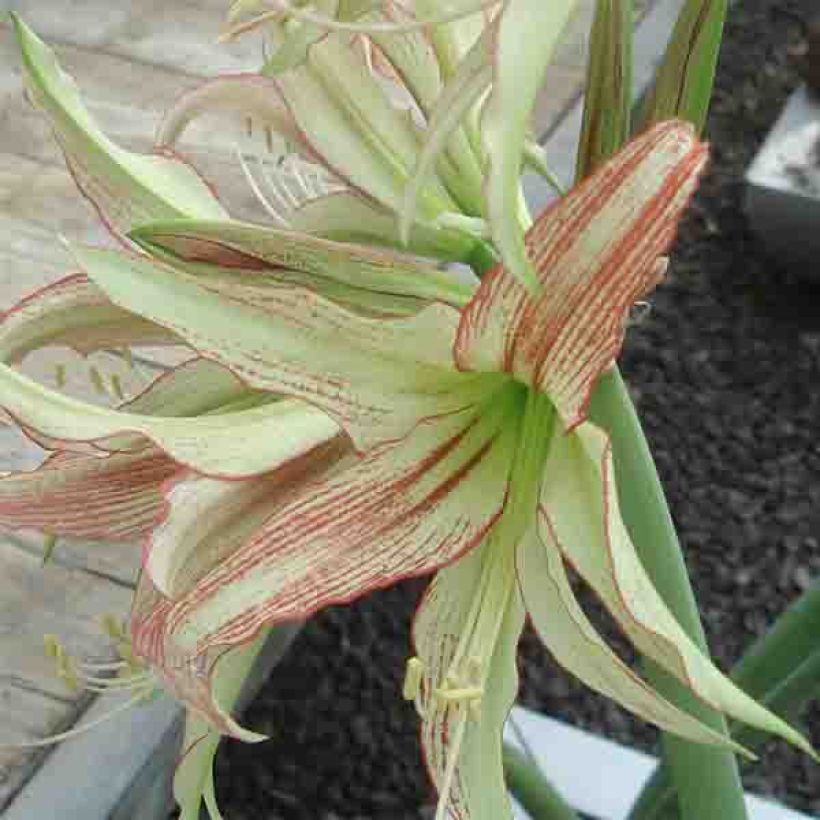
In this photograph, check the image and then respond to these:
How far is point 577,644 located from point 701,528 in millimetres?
1154

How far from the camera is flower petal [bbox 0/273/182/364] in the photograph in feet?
1.54

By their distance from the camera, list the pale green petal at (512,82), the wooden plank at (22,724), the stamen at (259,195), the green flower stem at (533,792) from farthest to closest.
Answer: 1. the wooden plank at (22,724)
2. the green flower stem at (533,792)
3. the stamen at (259,195)
4. the pale green petal at (512,82)

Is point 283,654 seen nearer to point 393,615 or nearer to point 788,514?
point 393,615

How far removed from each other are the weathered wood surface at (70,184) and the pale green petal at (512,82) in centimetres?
94

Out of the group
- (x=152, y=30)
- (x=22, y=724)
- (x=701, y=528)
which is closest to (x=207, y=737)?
(x=22, y=724)

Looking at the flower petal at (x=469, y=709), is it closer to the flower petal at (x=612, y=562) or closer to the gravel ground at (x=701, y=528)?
the flower petal at (x=612, y=562)

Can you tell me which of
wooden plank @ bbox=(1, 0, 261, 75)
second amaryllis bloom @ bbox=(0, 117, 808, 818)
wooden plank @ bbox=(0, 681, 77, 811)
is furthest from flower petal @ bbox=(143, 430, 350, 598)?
wooden plank @ bbox=(1, 0, 261, 75)

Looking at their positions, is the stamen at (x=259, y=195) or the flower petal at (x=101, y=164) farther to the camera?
the stamen at (x=259, y=195)

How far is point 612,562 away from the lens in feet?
1.23

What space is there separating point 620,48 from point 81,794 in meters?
0.84

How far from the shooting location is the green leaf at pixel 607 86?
427mm

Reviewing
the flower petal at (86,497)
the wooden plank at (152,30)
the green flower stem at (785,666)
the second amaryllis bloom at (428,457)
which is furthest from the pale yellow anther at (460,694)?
the wooden plank at (152,30)

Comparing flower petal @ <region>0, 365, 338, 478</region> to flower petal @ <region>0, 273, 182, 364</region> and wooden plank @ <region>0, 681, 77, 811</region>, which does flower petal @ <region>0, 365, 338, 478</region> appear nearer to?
flower petal @ <region>0, 273, 182, 364</region>

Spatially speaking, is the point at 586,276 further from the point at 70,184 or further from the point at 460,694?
the point at 70,184
